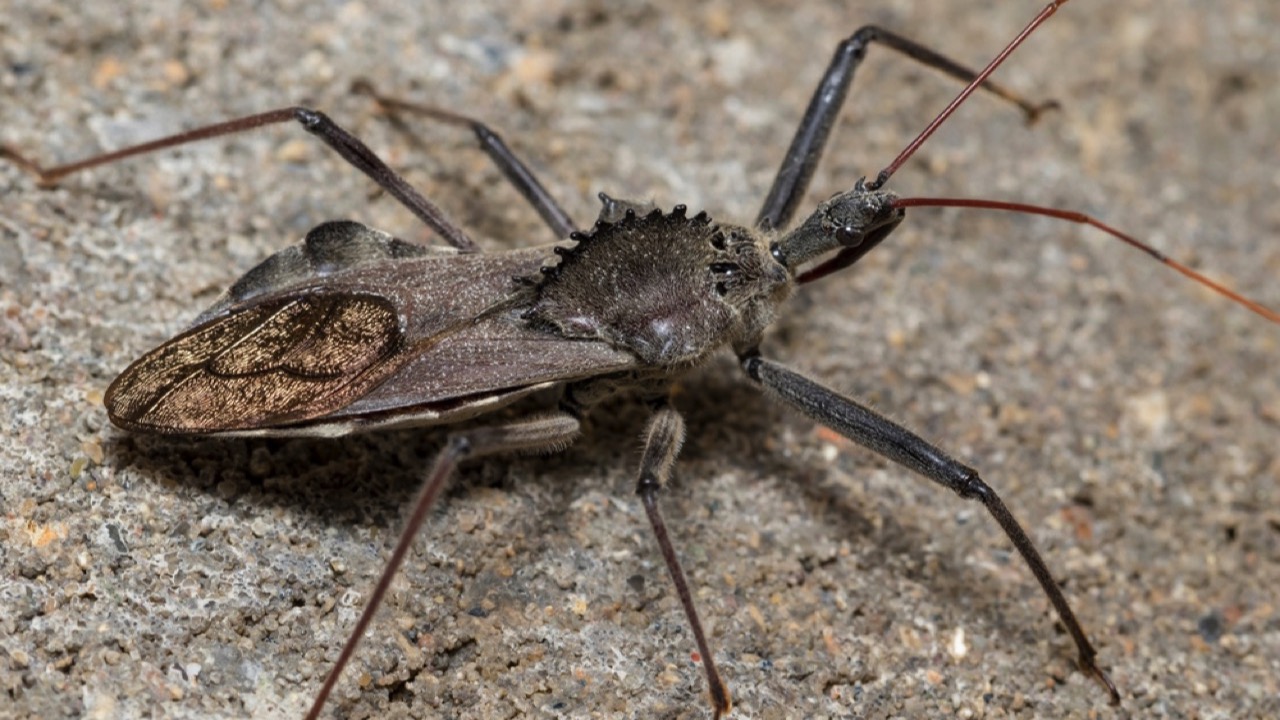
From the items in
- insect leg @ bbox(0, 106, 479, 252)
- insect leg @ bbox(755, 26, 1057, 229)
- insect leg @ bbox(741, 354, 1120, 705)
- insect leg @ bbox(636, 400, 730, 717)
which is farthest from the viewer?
insect leg @ bbox(755, 26, 1057, 229)

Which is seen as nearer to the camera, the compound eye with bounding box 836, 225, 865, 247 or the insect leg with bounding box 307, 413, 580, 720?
the insect leg with bounding box 307, 413, 580, 720

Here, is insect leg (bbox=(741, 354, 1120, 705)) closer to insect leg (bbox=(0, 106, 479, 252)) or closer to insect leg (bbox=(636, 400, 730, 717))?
insect leg (bbox=(636, 400, 730, 717))

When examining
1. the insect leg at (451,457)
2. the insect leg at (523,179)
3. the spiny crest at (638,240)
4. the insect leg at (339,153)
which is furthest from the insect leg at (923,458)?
the insect leg at (339,153)

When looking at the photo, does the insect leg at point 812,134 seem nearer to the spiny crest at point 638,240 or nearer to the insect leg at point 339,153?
the spiny crest at point 638,240

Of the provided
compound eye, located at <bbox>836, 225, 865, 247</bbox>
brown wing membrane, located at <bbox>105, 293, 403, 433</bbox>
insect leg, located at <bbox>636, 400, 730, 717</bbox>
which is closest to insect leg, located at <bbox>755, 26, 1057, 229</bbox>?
compound eye, located at <bbox>836, 225, 865, 247</bbox>

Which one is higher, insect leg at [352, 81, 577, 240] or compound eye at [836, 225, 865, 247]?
insect leg at [352, 81, 577, 240]

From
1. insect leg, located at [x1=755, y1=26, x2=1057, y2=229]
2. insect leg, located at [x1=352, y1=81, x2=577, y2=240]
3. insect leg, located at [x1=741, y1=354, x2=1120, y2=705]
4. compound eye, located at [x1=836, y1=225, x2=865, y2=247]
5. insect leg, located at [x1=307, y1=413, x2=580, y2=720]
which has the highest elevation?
insect leg, located at [x1=755, y1=26, x2=1057, y2=229]

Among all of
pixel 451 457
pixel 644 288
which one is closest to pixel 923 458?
pixel 644 288

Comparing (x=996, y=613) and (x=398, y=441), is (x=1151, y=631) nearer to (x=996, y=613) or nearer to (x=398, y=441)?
(x=996, y=613)
